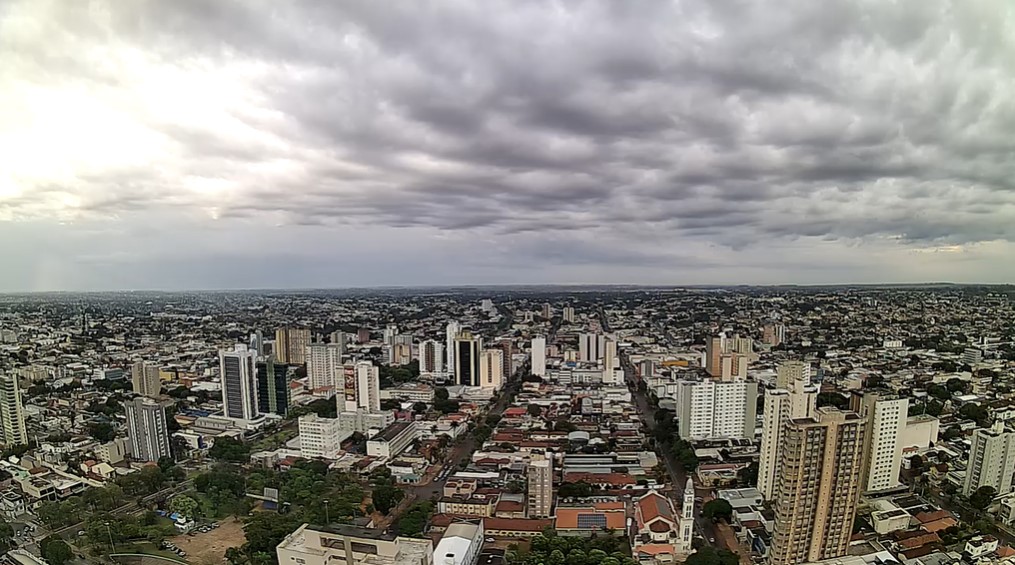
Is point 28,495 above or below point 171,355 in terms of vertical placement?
below

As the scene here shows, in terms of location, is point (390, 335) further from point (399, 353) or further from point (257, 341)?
point (257, 341)

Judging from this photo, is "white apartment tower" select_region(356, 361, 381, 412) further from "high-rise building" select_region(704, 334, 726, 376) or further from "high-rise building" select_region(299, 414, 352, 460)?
"high-rise building" select_region(704, 334, 726, 376)

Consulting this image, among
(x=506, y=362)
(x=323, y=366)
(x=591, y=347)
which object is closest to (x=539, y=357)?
(x=506, y=362)

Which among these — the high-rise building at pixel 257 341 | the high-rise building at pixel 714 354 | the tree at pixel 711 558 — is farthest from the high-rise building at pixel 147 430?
the high-rise building at pixel 714 354

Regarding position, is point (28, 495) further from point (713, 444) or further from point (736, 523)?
point (713, 444)

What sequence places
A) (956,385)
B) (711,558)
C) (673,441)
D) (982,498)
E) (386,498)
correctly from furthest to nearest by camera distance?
(956,385) < (673,441) < (386,498) < (982,498) < (711,558)

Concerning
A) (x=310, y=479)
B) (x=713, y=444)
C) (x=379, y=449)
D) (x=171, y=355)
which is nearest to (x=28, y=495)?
(x=310, y=479)
